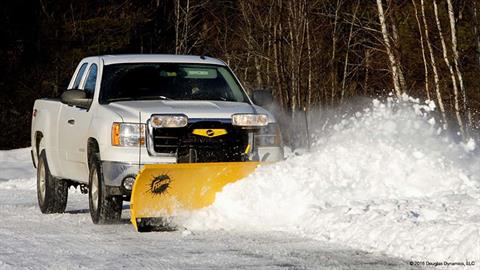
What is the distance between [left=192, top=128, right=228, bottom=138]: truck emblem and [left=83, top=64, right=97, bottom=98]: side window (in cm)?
175

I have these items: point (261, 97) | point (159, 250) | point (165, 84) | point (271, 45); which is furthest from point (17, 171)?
point (159, 250)

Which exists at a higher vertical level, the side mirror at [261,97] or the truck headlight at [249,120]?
the side mirror at [261,97]

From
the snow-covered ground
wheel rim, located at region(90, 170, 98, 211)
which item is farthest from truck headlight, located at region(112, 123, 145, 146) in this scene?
the snow-covered ground

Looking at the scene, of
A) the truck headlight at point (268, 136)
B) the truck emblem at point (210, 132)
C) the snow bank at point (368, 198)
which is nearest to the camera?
the snow bank at point (368, 198)

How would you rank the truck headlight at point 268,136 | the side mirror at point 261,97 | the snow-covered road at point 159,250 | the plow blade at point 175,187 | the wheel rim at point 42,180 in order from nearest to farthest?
1. the snow-covered road at point 159,250
2. the plow blade at point 175,187
3. the truck headlight at point 268,136
4. the side mirror at point 261,97
5. the wheel rim at point 42,180

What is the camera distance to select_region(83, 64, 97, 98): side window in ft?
Result: 38.6

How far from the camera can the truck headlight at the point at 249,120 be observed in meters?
10.6

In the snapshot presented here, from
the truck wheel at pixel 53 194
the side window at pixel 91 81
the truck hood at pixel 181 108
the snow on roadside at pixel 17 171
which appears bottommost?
the snow on roadside at pixel 17 171

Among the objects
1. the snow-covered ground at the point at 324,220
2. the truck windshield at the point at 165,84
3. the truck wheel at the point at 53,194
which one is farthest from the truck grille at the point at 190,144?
the truck wheel at the point at 53,194

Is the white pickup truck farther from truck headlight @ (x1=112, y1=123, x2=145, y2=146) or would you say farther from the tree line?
the tree line

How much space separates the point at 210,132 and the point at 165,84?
1.28 meters

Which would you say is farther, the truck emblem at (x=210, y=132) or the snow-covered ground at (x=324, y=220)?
the truck emblem at (x=210, y=132)

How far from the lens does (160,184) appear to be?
10000mm

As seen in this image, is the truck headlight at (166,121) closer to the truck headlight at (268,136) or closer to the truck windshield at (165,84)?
the truck headlight at (268,136)
